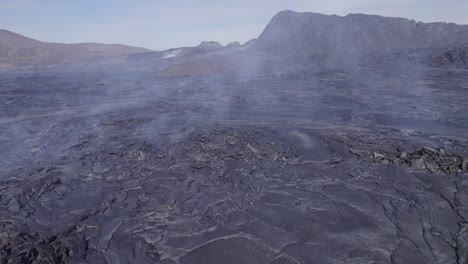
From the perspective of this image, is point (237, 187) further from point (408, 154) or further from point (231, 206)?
point (408, 154)

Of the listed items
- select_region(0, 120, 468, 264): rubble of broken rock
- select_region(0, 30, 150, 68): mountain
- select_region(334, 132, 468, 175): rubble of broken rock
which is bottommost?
select_region(0, 120, 468, 264): rubble of broken rock

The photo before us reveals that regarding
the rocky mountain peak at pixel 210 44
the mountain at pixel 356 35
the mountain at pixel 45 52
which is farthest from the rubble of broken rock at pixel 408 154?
the rocky mountain peak at pixel 210 44

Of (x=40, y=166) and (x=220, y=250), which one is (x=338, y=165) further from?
(x=40, y=166)

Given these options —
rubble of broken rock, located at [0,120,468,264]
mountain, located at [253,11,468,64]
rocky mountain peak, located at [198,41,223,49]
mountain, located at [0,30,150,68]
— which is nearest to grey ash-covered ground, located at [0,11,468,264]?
rubble of broken rock, located at [0,120,468,264]

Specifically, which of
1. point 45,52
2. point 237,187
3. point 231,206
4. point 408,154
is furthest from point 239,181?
point 45,52

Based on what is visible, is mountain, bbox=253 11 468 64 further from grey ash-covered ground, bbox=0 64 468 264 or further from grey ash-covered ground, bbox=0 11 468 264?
grey ash-covered ground, bbox=0 64 468 264

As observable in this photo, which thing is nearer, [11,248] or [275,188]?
[11,248]

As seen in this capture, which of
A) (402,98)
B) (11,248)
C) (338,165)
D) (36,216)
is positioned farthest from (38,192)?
(402,98)
